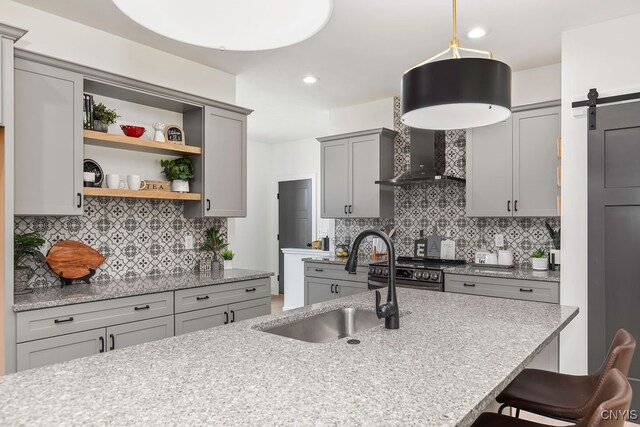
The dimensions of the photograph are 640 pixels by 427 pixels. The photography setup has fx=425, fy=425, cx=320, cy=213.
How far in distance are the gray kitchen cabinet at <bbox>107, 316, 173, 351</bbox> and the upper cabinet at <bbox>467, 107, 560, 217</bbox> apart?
2.85 m

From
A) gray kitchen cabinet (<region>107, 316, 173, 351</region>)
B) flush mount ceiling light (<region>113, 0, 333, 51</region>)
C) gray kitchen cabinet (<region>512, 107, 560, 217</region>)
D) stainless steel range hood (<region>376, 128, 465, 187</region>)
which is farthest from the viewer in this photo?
stainless steel range hood (<region>376, 128, 465, 187</region>)

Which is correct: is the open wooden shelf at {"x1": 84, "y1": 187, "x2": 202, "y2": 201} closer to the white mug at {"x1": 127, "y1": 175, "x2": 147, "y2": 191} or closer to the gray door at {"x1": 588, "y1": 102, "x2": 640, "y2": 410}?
the white mug at {"x1": 127, "y1": 175, "x2": 147, "y2": 191}

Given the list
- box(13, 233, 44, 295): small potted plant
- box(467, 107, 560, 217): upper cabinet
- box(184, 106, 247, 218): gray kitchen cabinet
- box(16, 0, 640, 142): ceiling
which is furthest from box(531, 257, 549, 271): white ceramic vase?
box(13, 233, 44, 295): small potted plant

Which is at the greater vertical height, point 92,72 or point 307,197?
point 92,72

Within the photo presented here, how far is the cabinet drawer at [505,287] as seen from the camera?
131 inches

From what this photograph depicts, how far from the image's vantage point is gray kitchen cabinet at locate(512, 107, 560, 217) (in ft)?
11.9

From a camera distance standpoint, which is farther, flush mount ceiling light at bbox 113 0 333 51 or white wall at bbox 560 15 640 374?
white wall at bbox 560 15 640 374

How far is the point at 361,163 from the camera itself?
487 cm

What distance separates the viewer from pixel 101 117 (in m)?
3.16

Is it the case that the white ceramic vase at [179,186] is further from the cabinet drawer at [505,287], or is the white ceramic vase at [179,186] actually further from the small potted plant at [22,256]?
the cabinet drawer at [505,287]

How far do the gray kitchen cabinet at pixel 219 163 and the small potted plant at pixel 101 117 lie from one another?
746mm

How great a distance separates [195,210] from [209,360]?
258 cm

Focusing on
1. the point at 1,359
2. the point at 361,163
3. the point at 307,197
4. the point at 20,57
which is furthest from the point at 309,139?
the point at 1,359

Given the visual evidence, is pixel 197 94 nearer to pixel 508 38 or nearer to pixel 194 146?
pixel 194 146
